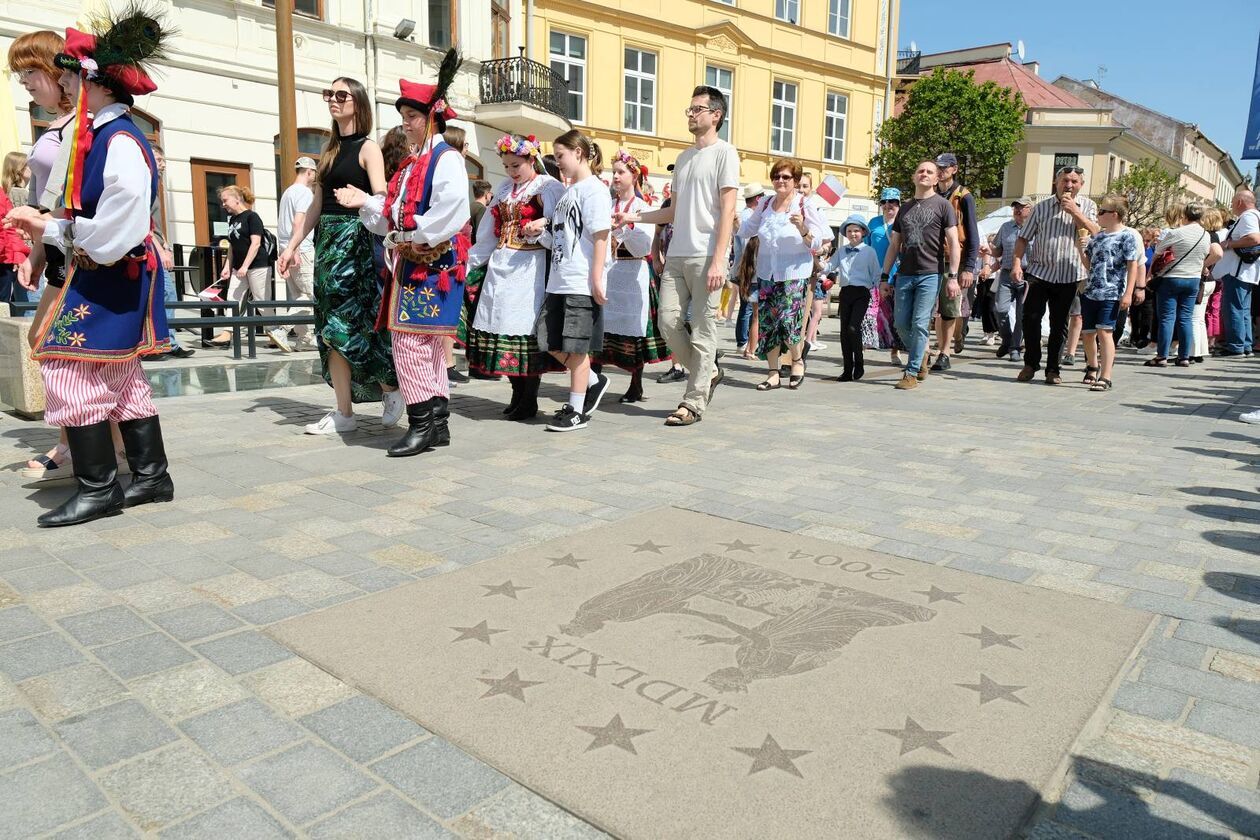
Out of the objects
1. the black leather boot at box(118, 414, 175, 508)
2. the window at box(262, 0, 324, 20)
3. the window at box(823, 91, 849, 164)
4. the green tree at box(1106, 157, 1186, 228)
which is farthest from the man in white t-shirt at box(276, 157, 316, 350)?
the green tree at box(1106, 157, 1186, 228)

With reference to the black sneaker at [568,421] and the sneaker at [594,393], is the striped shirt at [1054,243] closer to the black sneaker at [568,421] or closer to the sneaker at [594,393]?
the sneaker at [594,393]

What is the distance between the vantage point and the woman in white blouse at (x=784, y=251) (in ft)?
26.7

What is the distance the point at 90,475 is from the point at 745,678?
2972mm

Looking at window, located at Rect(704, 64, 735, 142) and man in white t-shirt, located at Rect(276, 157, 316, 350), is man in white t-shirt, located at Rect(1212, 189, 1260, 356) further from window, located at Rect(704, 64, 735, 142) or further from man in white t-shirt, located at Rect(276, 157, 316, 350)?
window, located at Rect(704, 64, 735, 142)

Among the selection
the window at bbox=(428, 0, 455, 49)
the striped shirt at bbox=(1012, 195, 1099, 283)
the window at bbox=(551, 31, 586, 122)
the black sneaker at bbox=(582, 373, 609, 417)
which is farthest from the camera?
the window at bbox=(551, 31, 586, 122)

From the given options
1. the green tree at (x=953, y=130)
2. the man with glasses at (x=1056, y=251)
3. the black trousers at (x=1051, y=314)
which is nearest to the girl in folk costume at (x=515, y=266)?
the man with glasses at (x=1056, y=251)

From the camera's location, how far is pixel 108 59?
12.8 ft

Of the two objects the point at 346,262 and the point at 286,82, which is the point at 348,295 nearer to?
the point at 346,262

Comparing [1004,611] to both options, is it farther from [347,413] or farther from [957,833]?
[347,413]

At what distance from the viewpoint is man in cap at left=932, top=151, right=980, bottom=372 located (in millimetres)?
9133

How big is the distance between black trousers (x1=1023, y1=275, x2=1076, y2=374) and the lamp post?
697cm

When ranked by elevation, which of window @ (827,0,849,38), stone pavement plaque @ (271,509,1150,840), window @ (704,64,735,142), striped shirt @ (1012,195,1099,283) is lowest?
stone pavement plaque @ (271,509,1150,840)

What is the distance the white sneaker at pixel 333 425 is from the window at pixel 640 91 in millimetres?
23045

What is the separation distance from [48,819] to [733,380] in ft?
25.1
